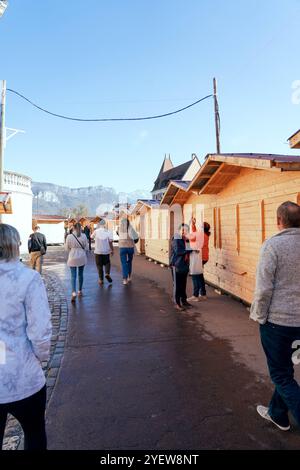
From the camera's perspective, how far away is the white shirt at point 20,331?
1.82 meters

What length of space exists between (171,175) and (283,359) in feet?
168

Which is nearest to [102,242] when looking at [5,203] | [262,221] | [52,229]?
[5,203]

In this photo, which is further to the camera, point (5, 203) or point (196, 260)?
point (5, 203)

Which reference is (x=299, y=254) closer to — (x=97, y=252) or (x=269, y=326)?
(x=269, y=326)

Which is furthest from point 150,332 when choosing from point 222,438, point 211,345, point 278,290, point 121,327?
point 278,290

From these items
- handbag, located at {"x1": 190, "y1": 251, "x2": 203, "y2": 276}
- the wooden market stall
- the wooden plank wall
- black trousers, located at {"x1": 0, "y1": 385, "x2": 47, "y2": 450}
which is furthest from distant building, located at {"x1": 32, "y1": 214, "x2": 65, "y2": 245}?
black trousers, located at {"x1": 0, "y1": 385, "x2": 47, "y2": 450}

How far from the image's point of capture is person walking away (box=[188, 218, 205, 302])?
768 cm

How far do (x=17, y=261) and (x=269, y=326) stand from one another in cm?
207

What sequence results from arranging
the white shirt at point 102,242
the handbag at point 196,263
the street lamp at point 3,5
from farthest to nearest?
the street lamp at point 3,5 < the white shirt at point 102,242 < the handbag at point 196,263

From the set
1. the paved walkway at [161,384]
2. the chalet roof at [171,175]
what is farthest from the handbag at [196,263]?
the chalet roof at [171,175]

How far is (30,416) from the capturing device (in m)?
1.88

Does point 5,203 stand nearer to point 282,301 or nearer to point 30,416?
point 30,416

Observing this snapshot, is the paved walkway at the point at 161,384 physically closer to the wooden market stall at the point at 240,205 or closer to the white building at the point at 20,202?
the wooden market stall at the point at 240,205

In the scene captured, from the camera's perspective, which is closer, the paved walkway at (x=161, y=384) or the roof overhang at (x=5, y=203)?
the paved walkway at (x=161, y=384)
